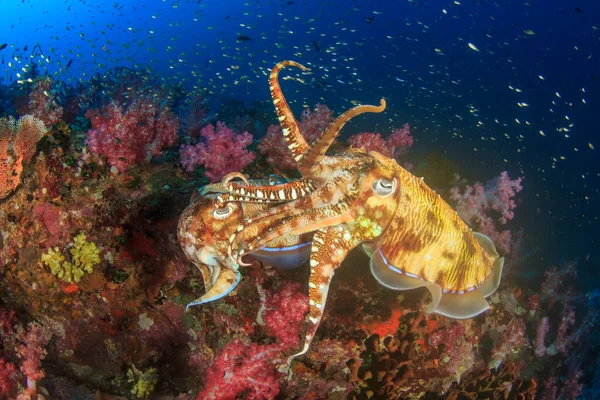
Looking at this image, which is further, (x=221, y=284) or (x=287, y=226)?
(x=221, y=284)

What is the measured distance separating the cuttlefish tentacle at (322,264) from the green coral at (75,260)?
2.89 metres

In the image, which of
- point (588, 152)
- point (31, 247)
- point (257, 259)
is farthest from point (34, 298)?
point (588, 152)

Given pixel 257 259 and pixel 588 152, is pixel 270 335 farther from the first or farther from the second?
pixel 588 152

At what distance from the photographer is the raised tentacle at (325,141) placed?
2.27 meters

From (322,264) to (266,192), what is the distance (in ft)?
2.45

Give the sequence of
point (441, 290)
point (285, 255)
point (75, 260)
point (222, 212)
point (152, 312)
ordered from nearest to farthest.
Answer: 1. point (222, 212)
2. point (441, 290)
3. point (285, 255)
4. point (75, 260)
5. point (152, 312)

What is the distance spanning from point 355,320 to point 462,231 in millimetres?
1602

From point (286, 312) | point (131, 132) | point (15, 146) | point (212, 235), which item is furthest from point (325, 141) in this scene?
point (15, 146)

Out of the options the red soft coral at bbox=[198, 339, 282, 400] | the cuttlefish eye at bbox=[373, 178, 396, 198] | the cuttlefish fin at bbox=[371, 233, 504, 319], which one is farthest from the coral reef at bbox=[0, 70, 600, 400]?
the cuttlefish eye at bbox=[373, 178, 396, 198]

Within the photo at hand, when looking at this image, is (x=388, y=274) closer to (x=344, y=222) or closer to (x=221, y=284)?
(x=344, y=222)

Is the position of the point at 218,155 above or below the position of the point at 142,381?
above

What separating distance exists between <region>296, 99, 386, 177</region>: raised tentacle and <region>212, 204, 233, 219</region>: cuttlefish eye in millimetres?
790

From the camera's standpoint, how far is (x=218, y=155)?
5008 mm

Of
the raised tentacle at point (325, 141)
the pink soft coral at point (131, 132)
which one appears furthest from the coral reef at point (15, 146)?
the raised tentacle at point (325, 141)
